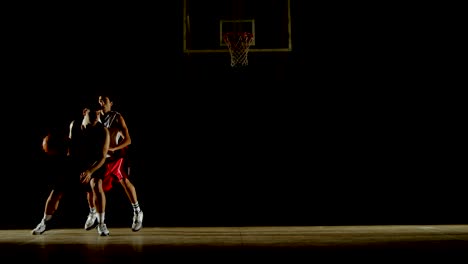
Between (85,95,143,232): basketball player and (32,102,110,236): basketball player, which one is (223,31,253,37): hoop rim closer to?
(85,95,143,232): basketball player

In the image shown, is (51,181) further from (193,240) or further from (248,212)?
(193,240)

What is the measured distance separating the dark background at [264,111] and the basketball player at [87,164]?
2395 millimetres

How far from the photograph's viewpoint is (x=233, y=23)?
7.16 m

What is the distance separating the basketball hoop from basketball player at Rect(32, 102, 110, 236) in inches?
91.6

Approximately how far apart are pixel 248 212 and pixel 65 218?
242cm

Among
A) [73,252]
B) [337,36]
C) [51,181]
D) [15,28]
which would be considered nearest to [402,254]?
[73,252]

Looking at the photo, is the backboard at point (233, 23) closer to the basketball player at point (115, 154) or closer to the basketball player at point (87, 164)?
the basketball player at point (115, 154)

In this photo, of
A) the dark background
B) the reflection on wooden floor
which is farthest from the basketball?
the dark background

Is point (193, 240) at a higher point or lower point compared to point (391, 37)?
lower

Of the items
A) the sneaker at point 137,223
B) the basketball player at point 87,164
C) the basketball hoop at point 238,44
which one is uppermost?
the basketball hoop at point 238,44

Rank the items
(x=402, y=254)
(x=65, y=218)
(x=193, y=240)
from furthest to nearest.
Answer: (x=65, y=218) → (x=193, y=240) → (x=402, y=254)

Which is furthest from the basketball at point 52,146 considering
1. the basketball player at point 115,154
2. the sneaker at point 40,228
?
the sneaker at point 40,228

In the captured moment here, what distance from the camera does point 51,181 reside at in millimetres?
7625

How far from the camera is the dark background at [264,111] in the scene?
25.3ft
